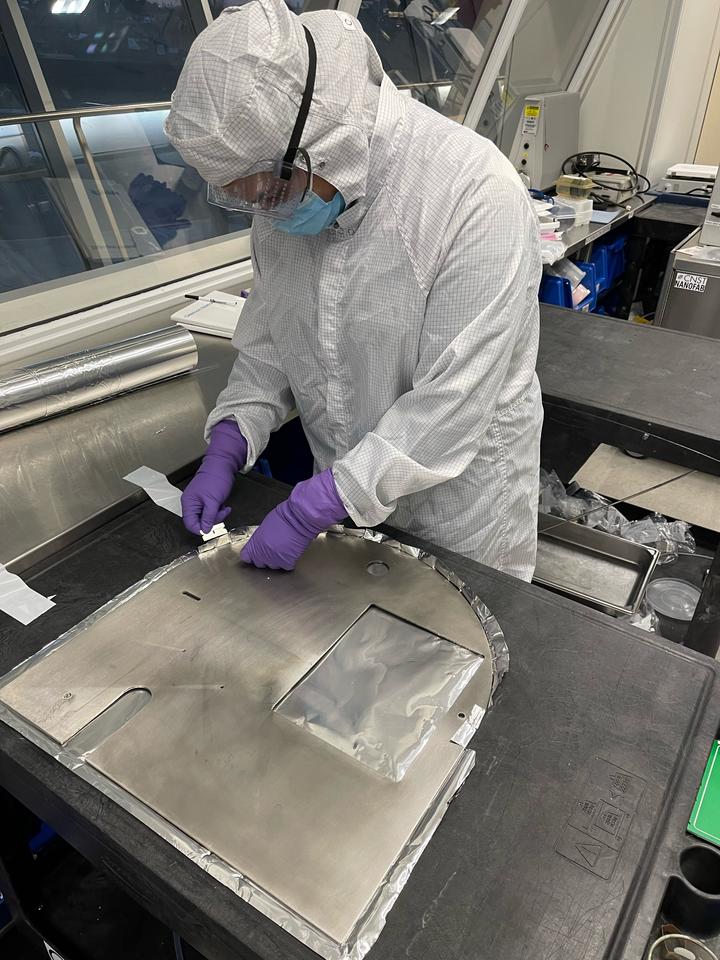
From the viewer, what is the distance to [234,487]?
1158mm

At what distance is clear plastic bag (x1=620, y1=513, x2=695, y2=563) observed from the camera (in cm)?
229

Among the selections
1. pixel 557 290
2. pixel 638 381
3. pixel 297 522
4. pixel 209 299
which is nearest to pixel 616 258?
pixel 557 290

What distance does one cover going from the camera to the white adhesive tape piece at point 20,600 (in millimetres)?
890

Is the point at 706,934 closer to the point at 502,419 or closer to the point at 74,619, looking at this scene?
the point at 502,419

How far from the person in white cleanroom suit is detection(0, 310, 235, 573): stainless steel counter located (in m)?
0.23

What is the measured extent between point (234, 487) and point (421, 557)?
38 cm

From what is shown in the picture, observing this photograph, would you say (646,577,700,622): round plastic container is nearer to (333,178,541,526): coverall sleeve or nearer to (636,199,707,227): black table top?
(333,178,541,526): coverall sleeve

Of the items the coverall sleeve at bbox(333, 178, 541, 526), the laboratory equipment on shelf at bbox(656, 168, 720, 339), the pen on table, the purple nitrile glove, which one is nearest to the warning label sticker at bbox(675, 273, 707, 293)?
the laboratory equipment on shelf at bbox(656, 168, 720, 339)

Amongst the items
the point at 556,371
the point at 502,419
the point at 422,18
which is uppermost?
the point at 422,18

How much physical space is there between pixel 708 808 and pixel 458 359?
0.60 m

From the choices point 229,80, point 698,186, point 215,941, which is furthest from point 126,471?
point 698,186

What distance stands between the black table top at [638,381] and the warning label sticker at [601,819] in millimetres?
846

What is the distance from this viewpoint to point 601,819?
66 cm

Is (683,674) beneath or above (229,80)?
beneath
